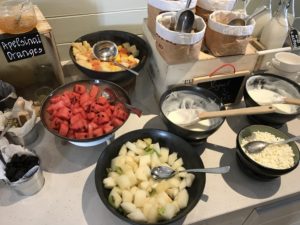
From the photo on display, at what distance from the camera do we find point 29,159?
0.71m

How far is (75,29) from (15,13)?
0.31 meters

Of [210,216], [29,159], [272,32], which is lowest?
[210,216]

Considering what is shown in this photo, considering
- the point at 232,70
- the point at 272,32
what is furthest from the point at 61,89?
the point at 272,32

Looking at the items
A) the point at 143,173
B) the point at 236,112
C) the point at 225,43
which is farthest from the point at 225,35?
the point at 143,173

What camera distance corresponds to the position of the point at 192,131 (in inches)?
29.8

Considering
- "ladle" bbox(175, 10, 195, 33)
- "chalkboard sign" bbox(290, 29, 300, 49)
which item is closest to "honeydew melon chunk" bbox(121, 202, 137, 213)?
"ladle" bbox(175, 10, 195, 33)

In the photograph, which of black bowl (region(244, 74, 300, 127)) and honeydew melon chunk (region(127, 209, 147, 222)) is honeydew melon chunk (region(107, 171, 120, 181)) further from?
black bowl (region(244, 74, 300, 127))

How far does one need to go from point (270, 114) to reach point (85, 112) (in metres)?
0.57

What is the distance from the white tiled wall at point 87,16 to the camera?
97 cm

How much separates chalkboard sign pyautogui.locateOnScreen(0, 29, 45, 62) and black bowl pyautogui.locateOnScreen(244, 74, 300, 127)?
26.6 inches

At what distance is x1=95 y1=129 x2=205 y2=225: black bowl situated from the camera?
2.12ft

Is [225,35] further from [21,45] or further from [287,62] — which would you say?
[21,45]

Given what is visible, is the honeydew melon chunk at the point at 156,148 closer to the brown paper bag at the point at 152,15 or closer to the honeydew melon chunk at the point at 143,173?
the honeydew melon chunk at the point at 143,173

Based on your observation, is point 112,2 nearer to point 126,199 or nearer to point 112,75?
point 112,75
